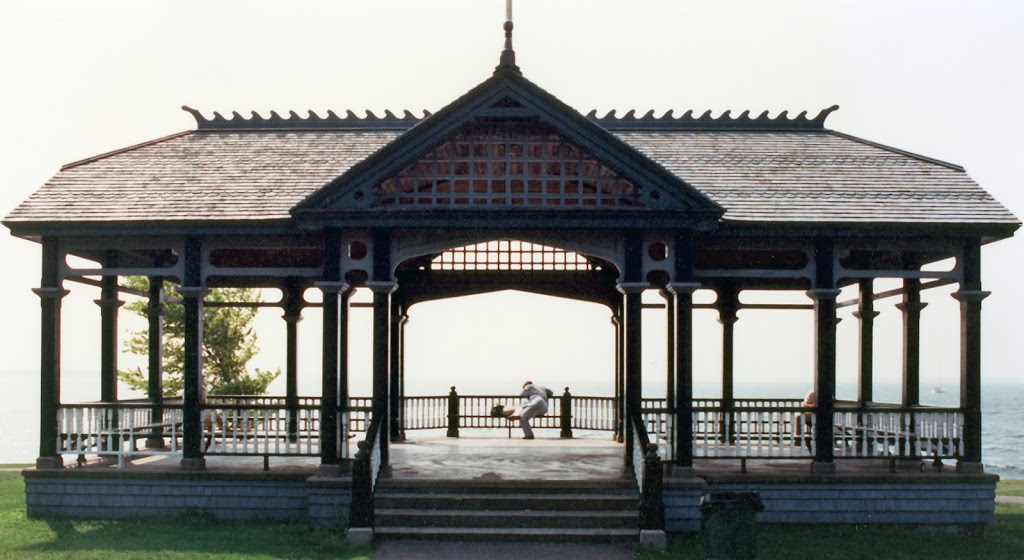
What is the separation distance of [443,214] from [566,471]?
466cm

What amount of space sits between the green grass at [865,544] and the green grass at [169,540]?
15.2ft

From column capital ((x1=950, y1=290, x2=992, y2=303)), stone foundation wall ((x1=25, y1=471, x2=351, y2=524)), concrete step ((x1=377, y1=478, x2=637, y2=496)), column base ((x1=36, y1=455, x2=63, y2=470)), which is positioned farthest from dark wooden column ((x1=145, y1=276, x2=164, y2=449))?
column capital ((x1=950, y1=290, x2=992, y2=303))

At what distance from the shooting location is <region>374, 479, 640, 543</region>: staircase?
16.6m

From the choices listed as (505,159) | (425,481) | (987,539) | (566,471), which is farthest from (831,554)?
(505,159)

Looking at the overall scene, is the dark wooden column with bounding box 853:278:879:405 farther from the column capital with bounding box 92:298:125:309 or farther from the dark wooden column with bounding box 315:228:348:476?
the column capital with bounding box 92:298:125:309

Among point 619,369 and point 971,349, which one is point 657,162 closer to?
point 971,349

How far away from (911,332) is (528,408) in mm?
8434

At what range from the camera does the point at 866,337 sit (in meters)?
22.6

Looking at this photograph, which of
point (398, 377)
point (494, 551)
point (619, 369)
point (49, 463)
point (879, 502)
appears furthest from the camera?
point (619, 369)

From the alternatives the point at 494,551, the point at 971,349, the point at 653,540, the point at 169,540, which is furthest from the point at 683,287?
the point at 169,540

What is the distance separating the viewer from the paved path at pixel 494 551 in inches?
612

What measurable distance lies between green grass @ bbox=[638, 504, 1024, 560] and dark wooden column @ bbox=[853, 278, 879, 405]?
14.7ft

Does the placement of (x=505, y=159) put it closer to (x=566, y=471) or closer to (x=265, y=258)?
(x=566, y=471)

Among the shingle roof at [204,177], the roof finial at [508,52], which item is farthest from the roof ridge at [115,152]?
the roof finial at [508,52]
